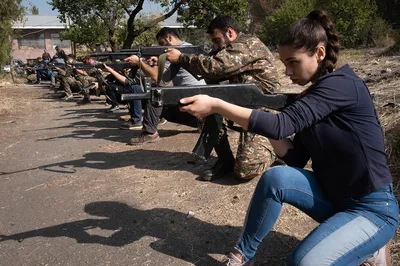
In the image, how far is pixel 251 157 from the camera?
3891 millimetres

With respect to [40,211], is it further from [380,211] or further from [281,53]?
[380,211]

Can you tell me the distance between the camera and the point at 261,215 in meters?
2.35

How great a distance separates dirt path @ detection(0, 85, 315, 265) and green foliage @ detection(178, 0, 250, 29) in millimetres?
10172

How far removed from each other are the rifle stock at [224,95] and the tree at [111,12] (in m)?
13.4

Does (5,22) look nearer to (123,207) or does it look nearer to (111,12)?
(111,12)

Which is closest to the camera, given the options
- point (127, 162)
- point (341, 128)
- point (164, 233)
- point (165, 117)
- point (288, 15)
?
point (341, 128)

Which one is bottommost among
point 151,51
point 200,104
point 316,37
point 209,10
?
point 200,104

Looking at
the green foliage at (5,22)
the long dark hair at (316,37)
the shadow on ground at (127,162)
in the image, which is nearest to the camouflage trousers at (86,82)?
the green foliage at (5,22)

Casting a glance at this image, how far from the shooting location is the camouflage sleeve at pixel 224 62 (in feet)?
12.5

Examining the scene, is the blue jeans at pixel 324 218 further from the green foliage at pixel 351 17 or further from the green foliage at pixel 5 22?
the green foliage at pixel 351 17

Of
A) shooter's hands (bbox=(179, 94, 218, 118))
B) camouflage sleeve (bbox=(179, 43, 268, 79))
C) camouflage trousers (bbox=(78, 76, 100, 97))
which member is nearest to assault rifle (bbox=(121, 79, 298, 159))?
shooter's hands (bbox=(179, 94, 218, 118))

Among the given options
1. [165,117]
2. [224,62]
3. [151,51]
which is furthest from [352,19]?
[224,62]

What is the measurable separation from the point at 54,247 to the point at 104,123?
18.1ft

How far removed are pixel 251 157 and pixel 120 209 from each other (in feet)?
4.40
